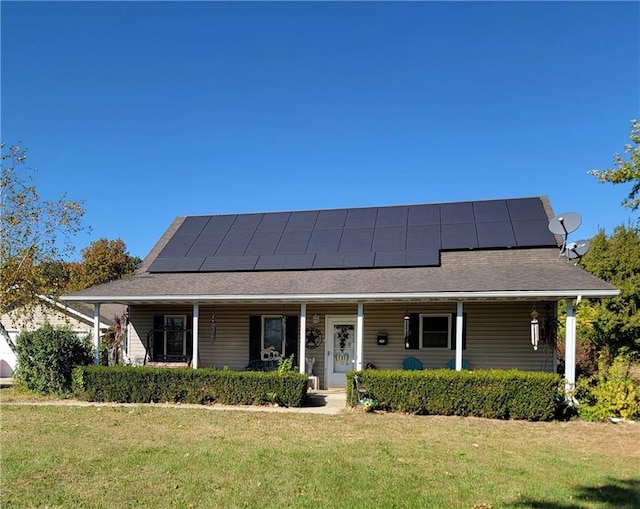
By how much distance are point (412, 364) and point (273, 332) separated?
407 cm

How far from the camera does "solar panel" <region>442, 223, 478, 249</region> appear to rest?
44.2 feet

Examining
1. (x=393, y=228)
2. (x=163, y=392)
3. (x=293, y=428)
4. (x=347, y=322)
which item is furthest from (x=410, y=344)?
(x=163, y=392)

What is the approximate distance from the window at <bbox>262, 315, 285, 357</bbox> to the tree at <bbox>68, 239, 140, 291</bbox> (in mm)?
24671

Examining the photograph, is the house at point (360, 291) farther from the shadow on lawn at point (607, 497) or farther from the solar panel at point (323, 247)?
the shadow on lawn at point (607, 497)

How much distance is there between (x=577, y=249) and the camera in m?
12.1

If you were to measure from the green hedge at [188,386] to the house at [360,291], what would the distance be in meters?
1.24

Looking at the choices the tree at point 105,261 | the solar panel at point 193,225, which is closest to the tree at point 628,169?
the solar panel at point 193,225

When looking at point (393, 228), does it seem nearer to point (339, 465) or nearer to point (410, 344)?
point (410, 344)

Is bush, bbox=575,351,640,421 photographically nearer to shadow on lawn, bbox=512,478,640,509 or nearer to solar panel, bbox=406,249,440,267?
shadow on lawn, bbox=512,478,640,509

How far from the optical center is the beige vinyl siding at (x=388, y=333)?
1254 cm

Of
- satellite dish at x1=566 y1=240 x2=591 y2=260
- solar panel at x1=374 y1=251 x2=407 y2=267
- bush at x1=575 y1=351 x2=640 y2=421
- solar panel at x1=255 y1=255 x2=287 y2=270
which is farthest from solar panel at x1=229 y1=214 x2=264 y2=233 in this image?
bush at x1=575 y1=351 x2=640 y2=421

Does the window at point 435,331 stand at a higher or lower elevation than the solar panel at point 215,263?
lower

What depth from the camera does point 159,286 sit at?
13.2 meters

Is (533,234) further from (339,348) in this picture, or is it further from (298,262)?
(298,262)
